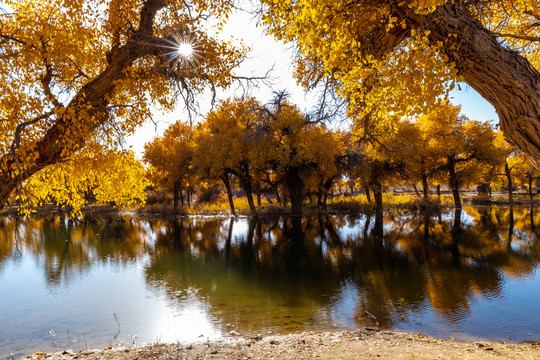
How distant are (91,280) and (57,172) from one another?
314 inches

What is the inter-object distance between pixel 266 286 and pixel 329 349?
19.3 feet

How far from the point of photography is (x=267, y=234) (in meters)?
23.5

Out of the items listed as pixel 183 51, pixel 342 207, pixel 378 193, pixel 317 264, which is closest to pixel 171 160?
pixel 342 207

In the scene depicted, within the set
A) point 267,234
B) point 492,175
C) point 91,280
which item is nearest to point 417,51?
point 91,280

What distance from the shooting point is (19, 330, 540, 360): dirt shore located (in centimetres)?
562

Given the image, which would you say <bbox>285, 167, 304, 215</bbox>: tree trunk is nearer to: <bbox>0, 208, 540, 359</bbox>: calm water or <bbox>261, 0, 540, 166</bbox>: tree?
<bbox>0, 208, 540, 359</bbox>: calm water

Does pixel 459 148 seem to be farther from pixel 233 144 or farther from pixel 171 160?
pixel 171 160

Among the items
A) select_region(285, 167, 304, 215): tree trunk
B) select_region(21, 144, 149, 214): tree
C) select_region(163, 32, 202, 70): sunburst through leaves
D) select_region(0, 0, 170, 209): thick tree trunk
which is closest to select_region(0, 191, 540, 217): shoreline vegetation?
select_region(285, 167, 304, 215): tree trunk

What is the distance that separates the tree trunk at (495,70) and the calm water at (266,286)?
5.32 meters

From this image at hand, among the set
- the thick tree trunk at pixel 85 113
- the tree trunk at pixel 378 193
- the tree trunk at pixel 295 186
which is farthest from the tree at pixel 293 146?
the thick tree trunk at pixel 85 113

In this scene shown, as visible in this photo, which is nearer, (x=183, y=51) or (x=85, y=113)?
(x=85, y=113)

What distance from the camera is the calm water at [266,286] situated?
8234 millimetres

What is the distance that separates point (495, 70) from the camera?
396cm

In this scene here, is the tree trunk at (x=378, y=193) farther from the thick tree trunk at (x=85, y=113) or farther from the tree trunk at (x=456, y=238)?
the thick tree trunk at (x=85, y=113)
